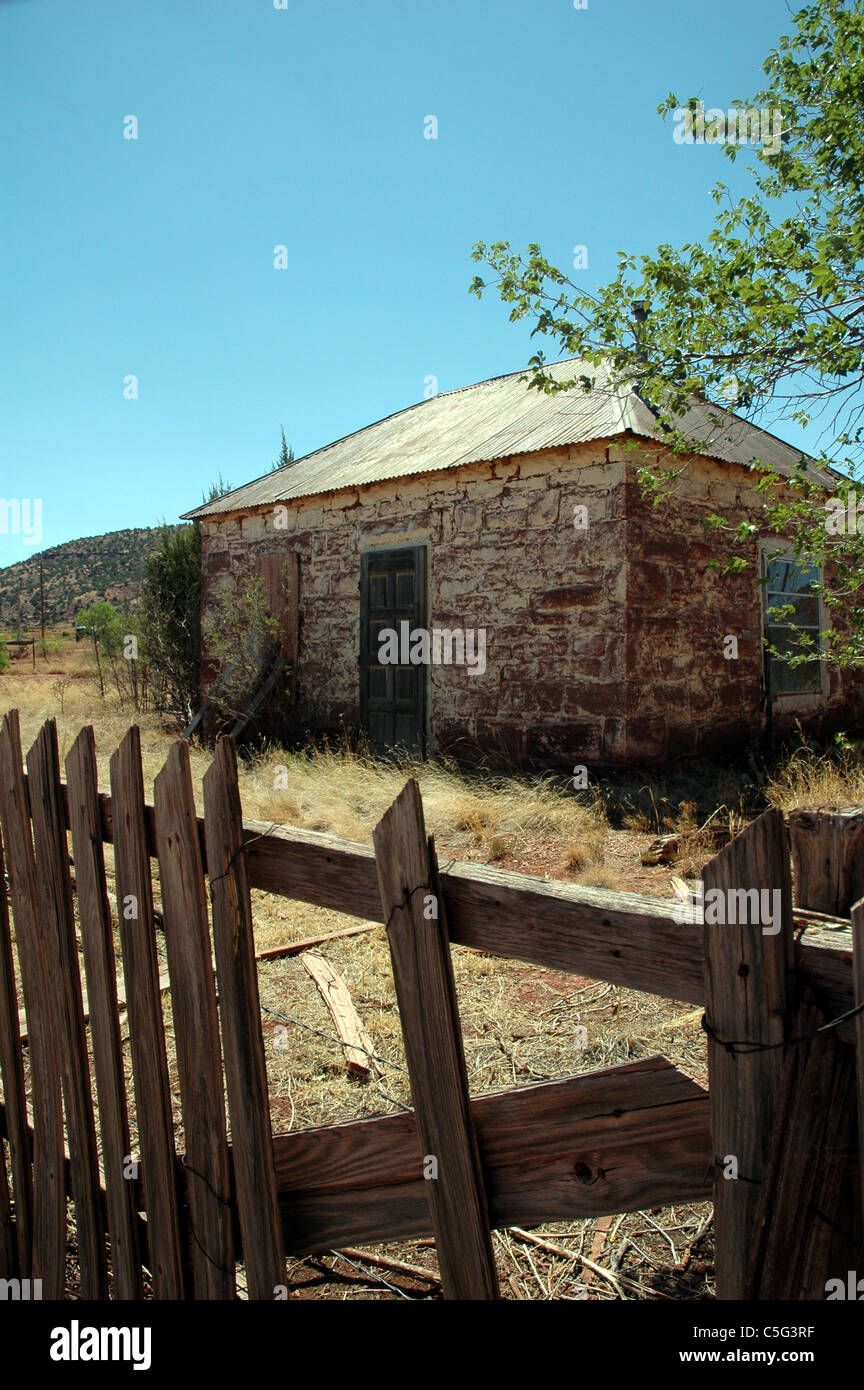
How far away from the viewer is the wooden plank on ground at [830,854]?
113cm

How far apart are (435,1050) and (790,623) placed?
938 centimetres

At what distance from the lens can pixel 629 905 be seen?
127 centimetres

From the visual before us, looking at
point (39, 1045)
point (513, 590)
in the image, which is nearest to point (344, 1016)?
point (39, 1045)

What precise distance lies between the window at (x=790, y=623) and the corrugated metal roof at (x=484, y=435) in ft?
3.91

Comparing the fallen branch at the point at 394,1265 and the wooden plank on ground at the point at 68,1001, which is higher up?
the wooden plank on ground at the point at 68,1001

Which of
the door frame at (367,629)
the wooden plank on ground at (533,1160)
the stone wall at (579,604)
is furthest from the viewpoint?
the door frame at (367,629)

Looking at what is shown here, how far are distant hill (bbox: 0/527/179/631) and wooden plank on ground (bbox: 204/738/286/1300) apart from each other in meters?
41.8

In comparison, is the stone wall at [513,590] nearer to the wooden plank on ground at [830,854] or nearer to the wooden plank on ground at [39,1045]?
the wooden plank on ground at [39,1045]

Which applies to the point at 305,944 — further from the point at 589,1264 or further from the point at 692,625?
the point at 692,625

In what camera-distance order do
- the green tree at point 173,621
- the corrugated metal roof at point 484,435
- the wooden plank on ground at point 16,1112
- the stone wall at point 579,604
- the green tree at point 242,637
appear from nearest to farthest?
the wooden plank on ground at point 16,1112
the stone wall at point 579,604
the corrugated metal roof at point 484,435
the green tree at point 242,637
the green tree at point 173,621

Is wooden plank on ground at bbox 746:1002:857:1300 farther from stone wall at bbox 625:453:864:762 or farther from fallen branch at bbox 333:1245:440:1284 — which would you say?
stone wall at bbox 625:453:864:762

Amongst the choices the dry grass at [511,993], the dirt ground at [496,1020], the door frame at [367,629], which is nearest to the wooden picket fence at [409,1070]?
the dirt ground at [496,1020]

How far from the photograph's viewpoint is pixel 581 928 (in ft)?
4.27
